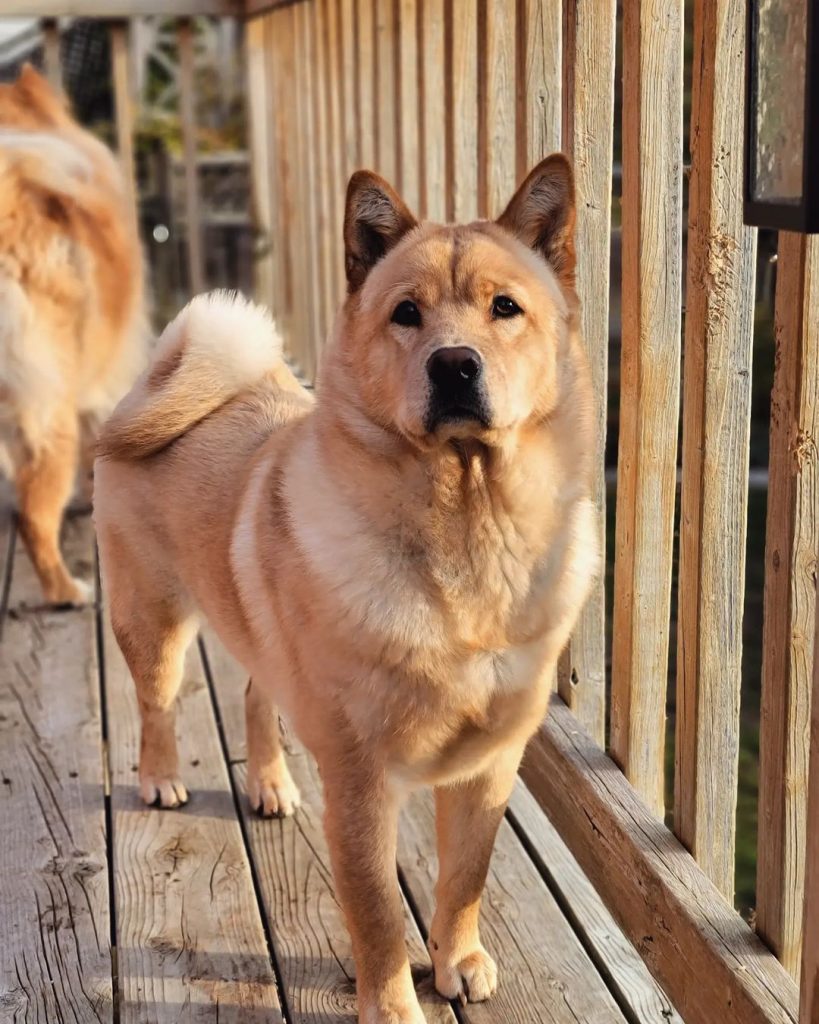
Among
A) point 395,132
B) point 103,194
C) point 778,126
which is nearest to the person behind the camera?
point 778,126

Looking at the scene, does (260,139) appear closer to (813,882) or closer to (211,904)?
(211,904)

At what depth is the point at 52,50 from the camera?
4848 mm

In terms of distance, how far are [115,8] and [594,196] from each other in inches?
125

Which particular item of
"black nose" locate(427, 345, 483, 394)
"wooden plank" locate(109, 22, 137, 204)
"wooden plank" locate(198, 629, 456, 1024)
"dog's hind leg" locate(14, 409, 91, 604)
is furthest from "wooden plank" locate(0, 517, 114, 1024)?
"wooden plank" locate(109, 22, 137, 204)

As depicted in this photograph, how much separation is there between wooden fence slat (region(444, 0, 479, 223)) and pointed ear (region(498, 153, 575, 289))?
0.81 metres

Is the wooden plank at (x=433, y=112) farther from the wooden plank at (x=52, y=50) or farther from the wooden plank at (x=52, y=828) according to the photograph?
the wooden plank at (x=52, y=50)

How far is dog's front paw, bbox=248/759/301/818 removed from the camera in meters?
2.44

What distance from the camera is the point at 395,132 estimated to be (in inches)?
130

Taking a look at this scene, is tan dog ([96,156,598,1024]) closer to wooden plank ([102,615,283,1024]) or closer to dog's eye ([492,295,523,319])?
dog's eye ([492,295,523,319])

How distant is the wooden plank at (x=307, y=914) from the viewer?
193 centimetres

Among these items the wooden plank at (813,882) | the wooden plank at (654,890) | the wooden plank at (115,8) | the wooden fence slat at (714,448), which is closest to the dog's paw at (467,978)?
the wooden plank at (654,890)

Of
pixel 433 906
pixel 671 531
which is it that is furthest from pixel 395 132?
pixel 433 906

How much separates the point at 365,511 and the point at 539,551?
260mm

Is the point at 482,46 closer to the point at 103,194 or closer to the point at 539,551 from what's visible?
the point at 539,551
